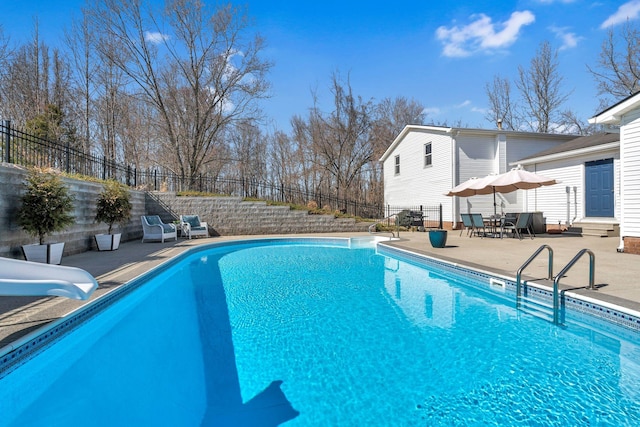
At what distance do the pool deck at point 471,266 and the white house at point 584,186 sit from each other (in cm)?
115

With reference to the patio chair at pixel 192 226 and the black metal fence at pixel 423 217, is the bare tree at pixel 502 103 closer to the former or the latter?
the black metal fence at pixel 423 217

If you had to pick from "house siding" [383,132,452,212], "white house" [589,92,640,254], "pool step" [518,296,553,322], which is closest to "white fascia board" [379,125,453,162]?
"house siding" [383,132,452,212]

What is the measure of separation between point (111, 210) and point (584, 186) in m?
14.6

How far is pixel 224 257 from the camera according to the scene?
9156 mm

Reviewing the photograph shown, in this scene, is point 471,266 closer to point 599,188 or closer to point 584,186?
point 599,188

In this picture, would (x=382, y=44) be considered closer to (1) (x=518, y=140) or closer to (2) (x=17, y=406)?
(1) (x=518, y=140)

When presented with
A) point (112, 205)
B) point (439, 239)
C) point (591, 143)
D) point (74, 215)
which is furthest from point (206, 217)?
point (591, 143)

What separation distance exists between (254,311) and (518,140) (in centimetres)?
1365

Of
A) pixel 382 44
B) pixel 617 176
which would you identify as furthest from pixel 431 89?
pixel 617 176

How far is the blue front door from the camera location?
10.2m

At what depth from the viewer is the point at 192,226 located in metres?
12.0

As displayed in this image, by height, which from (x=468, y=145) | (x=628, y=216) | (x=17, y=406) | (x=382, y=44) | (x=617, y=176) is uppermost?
(x=382, y=44)

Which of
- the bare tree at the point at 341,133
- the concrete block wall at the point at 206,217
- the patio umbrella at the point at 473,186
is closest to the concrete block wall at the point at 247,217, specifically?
the concrete block wall at the point at 206,217

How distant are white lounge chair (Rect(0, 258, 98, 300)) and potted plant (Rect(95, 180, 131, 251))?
5.77 m
